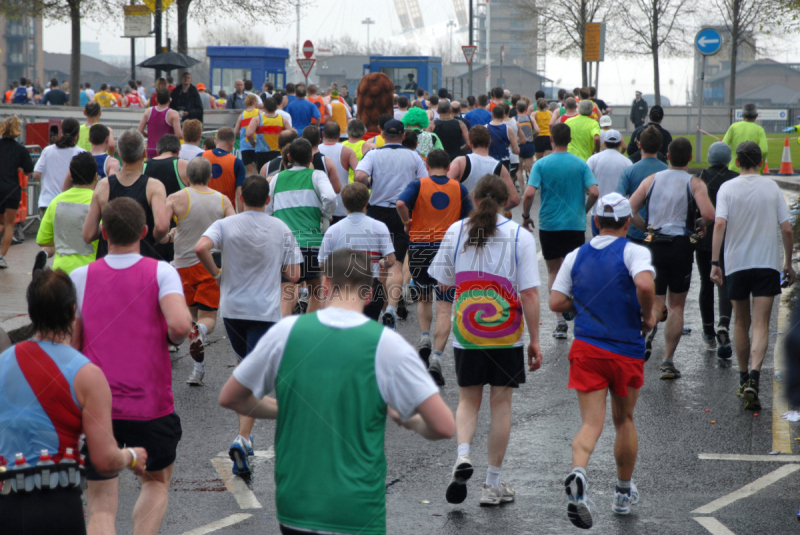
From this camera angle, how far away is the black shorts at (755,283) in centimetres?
695

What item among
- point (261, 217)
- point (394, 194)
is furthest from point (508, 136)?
point (261, 217)

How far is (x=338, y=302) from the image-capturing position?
10.1 feet

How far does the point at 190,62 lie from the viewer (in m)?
18.6

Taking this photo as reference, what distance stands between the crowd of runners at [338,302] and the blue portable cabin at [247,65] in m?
21.5

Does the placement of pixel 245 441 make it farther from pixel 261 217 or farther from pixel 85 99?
pixel 85 99

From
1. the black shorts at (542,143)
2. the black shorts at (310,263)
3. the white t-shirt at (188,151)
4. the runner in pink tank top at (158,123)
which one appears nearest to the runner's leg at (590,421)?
the black shorts at (310,263)

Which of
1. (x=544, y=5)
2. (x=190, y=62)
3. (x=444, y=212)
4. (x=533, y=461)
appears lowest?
(x=533, y=461)

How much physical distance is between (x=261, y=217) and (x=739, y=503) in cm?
357

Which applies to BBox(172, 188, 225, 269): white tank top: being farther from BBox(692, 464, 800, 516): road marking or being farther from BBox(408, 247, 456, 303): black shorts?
BBox(692, 464, 800, 516): road marking

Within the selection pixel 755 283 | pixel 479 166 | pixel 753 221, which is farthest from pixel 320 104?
pixel 755 283

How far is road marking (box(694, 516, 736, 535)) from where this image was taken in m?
Answer: 4.70

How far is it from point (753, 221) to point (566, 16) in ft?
130

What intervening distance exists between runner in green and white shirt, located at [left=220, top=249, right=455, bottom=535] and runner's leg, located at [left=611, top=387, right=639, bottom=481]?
2320 millimetres

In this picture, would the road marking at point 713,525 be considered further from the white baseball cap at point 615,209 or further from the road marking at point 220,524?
the road marking at point 220,524
